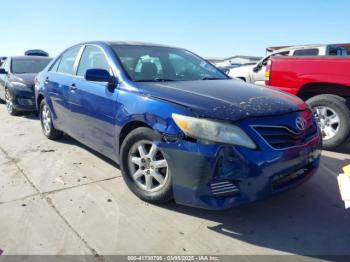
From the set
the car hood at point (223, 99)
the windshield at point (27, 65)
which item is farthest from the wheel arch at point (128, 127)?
the windshield at point (27, 65)

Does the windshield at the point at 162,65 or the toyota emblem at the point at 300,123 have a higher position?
the windshield at the point at 162,65

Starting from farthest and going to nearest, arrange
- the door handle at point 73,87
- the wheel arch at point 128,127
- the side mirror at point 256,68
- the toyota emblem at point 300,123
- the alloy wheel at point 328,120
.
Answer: the side mirror at point 256,68, the alloy wheel at point 328,120, the door handle at point 73,87, the wheel arch at point 128,127, the toyota emblem at point 300,123

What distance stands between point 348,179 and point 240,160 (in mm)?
820

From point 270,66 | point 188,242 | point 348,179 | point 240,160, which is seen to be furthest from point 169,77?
point 270,66

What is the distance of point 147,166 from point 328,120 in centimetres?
324

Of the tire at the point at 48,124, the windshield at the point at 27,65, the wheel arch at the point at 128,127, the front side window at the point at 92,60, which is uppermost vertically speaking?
the front side window at the point at 92,60

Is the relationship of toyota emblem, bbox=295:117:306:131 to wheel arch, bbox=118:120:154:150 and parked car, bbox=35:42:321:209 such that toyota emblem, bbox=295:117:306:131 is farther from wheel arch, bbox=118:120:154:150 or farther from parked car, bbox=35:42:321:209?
wheel arch, bbox=118:120:154:150

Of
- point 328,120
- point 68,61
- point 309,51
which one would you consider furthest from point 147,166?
point 309,51

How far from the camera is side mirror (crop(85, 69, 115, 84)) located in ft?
12.0

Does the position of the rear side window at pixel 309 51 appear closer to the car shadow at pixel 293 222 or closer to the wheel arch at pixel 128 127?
the car shadow at pixel 293 222

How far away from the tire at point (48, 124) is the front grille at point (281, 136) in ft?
12.5

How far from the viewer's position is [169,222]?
3.11 m

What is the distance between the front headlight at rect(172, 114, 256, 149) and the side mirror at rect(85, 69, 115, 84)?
1.30m

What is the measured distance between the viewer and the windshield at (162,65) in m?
3.85
